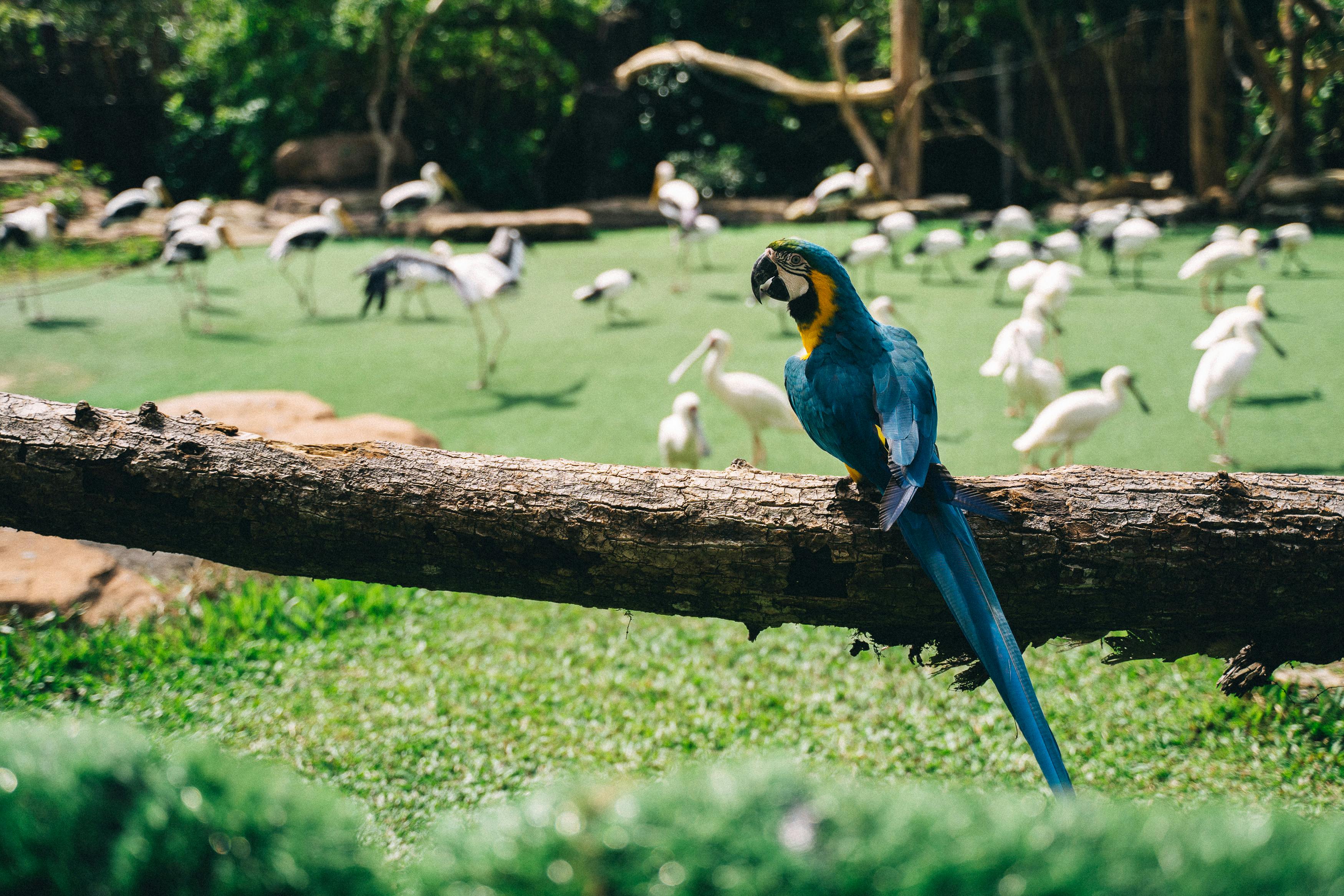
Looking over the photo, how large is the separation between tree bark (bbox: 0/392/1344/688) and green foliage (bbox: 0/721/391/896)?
923 millimetres

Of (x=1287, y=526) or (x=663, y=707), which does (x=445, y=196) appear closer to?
(x=663, y=707)

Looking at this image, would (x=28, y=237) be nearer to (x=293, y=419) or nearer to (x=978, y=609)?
(x=293, y=419)

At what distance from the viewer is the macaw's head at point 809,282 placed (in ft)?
7.23

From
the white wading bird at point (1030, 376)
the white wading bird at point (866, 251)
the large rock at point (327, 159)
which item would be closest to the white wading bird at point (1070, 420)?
the white wading bird at point (1030, 376)

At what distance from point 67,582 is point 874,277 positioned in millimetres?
7943

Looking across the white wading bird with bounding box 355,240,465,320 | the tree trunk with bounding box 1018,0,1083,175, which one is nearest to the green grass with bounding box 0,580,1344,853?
the white wading bird with bounding box 355,240,465,320

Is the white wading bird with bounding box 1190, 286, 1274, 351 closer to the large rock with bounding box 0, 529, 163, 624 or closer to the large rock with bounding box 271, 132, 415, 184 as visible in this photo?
the large rock with bounding box 0, 529, 163, 624

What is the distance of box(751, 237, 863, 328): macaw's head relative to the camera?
221 cm

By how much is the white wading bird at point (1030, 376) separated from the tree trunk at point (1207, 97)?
8.20 meters

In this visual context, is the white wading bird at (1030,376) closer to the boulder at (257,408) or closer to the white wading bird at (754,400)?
the white wading bird at (754,400)

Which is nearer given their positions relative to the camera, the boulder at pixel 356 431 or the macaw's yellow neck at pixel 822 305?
the macaw's yellow neck at pixel 822 305

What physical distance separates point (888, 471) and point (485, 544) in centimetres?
88

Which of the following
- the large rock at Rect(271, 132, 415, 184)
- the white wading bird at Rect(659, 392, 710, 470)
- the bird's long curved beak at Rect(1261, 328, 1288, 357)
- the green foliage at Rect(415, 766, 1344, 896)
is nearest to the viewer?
the green foliage at Rect(415, 766, 1344, 896)

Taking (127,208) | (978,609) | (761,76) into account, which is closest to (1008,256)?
(761,76)
